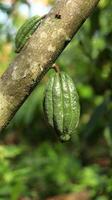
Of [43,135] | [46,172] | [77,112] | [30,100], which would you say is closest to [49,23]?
[77,112]

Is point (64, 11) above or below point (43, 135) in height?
above

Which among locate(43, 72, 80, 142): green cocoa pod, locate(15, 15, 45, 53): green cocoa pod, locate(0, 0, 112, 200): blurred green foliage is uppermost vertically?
locate(15, 15, 45, 53): green cocoa pod

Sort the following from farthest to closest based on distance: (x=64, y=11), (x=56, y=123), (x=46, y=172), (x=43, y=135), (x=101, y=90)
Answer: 1. (x=43, y=135)
2. (x=101, y=90)
3. (x=46, y=172)
4. (x=56, y=123)
5. (x=64, y=11)

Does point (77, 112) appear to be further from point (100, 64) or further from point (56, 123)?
point (100, 64)

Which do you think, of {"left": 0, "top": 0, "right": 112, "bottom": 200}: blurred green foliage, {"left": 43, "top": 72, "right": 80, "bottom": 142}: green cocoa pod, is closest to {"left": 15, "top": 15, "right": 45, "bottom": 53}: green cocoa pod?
{"left": 43, "top": 72, "right": 80, "bottom": 142}: green cocoa pod

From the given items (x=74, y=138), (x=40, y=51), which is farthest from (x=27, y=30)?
(x=74, y=138)

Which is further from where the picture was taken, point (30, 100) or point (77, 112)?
point (30, 100)

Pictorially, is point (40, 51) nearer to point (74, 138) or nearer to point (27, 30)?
point (27, 30)

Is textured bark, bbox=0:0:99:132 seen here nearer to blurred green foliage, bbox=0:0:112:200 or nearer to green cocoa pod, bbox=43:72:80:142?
green cocoa pod, bbox=43:72:80:142
